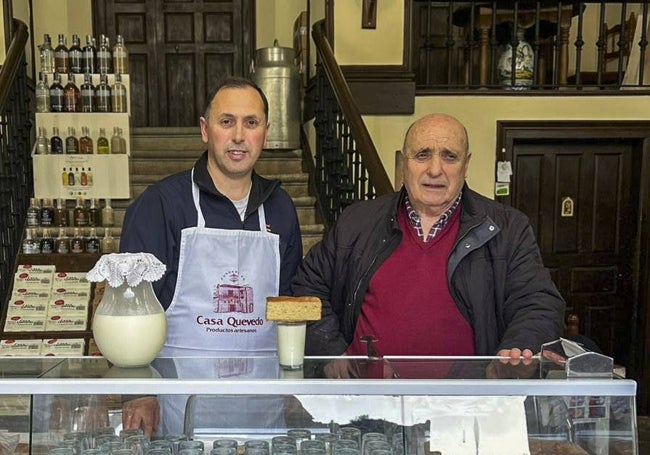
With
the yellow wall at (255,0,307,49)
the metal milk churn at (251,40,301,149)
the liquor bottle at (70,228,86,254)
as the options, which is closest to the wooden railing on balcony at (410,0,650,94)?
the metal milk churn at (251,40,301,149)

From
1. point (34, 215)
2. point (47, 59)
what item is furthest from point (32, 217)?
point (47, 59)

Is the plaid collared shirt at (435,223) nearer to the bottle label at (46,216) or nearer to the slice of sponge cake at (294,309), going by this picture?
the slice of sponge cake at (294,309)

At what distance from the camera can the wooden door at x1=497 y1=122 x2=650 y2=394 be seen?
4.87m

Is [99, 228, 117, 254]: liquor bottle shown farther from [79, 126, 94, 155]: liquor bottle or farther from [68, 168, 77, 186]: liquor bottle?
[79, 126, 94, 155]: liquor bottle

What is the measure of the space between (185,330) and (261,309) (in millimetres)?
235

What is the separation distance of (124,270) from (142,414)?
0.98 ft

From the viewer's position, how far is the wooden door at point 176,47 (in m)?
6.52

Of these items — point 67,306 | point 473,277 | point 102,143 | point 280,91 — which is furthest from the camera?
point 280,91

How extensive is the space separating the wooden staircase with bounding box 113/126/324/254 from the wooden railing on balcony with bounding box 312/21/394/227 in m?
0.17

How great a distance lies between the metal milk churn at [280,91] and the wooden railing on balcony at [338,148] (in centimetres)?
33

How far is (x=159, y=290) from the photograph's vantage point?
1.86 meters

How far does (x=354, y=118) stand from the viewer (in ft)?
11.4

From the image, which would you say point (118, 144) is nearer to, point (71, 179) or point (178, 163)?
point (71, 179)

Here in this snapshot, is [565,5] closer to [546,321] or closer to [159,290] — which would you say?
[546,321]
